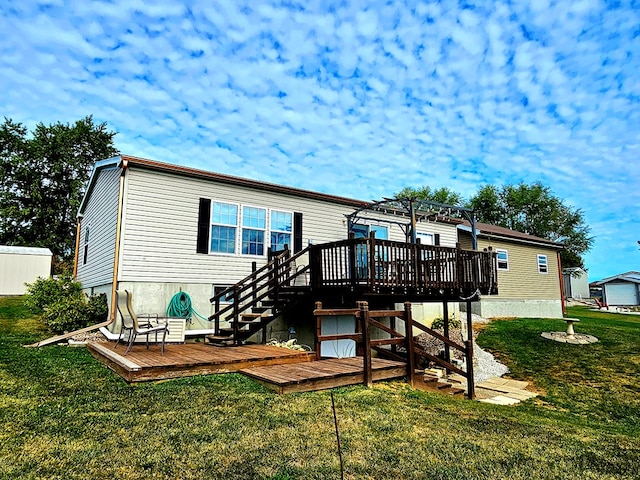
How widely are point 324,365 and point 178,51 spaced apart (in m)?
11.3

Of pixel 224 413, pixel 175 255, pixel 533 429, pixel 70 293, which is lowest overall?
pixel 533 429

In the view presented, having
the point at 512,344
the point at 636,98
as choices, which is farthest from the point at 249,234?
the point at 636,98

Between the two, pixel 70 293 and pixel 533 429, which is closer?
pixel 533 429

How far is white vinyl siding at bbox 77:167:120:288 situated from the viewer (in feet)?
34.4

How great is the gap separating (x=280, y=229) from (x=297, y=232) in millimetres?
562

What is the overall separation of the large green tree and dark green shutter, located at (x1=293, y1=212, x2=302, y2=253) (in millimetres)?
23591

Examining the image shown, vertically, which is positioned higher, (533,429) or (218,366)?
(218,366)

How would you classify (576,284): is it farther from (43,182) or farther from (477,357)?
(43,182)

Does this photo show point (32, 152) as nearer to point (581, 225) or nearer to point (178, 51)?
point (178, 51)

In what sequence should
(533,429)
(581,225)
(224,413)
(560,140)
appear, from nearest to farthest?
(224,413) < (533,429) < (560,140) < (581,225)

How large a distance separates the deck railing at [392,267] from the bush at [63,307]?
562 cm

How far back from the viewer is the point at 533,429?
16.2ft

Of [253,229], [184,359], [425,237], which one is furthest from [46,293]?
[425,237]

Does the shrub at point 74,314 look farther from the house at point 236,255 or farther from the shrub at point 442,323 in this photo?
the shrub at point 442,323
